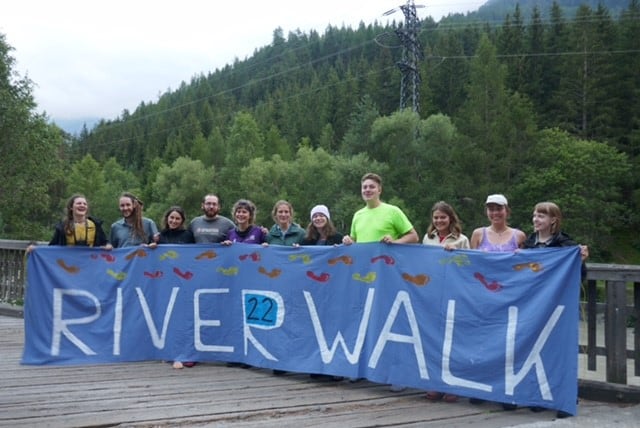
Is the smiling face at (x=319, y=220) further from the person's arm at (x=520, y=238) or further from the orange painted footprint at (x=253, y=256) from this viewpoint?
the person's arm at (x=520, y=238)

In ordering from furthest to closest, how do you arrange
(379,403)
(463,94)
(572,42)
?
(463,94), (572,42), (379,403)

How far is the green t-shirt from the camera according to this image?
599 centimetres

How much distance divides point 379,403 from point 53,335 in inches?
136

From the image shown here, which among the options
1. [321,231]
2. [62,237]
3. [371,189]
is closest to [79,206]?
[62,237]

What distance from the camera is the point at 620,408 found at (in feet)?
16.9

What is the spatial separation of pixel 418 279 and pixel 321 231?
1.20 metres

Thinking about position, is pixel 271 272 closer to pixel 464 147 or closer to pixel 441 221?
pixel 441 221

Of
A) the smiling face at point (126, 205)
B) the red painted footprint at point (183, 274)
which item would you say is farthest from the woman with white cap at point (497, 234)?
the smiling face at point (126, 205)

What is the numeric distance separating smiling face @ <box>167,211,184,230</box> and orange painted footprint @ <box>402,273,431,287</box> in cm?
254

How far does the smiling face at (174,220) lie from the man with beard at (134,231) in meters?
0.19

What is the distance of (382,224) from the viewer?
19.8 feet

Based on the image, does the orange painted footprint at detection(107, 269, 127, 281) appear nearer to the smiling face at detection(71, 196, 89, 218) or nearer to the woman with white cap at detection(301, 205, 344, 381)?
the smiling face at detection(71, 196, 89, 218)

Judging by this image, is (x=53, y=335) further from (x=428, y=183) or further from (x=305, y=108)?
(x=305, y=108)

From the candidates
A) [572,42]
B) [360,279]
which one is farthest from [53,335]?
[572,42]
